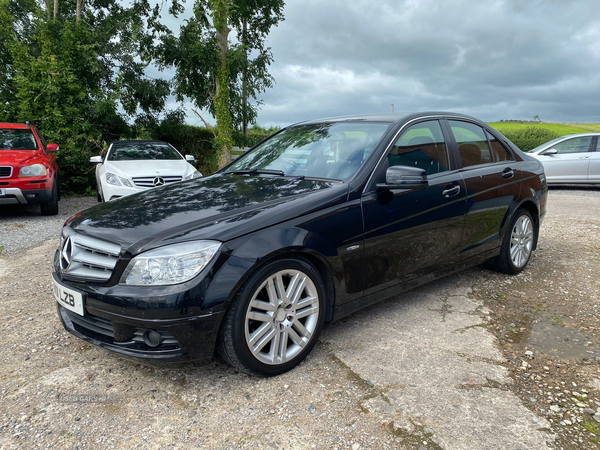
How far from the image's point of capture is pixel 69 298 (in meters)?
2.66

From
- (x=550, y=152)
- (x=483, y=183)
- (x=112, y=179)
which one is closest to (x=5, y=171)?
(x=112, y=179)

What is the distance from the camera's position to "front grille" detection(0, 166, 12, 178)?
7672mm

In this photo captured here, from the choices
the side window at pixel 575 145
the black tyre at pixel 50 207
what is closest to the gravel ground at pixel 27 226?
the black tyre at pixel 50 207

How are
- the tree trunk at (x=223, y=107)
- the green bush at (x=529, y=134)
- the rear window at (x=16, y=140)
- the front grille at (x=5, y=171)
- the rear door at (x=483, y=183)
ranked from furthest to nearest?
the green bush at (x=529, y=134), the tree trunk at (x=223, y=107), the rear window at (x=16, y=140), the front grille at (x=5, y=171), the rear door at (x=483, y=183)

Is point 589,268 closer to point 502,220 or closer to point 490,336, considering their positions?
point 502,220

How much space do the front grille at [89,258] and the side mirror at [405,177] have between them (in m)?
1.76

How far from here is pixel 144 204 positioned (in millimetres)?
3092

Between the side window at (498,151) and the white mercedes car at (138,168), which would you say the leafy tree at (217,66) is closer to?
the white mercedes car at (138,168)

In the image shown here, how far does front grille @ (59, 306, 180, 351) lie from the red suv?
6168 mm

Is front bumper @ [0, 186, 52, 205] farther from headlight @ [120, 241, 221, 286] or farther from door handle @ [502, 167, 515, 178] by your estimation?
door handle @ [502, 167, 515, 178]

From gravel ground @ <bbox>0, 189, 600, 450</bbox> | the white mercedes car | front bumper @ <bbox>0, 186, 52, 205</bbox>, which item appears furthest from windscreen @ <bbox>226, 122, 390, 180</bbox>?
front bumper @ <bbox>0, 186, 52, 205</bbox>

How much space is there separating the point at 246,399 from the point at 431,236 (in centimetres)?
186

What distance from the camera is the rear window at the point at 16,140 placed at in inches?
334

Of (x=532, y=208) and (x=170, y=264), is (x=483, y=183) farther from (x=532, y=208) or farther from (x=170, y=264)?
(x=170, y=264)
